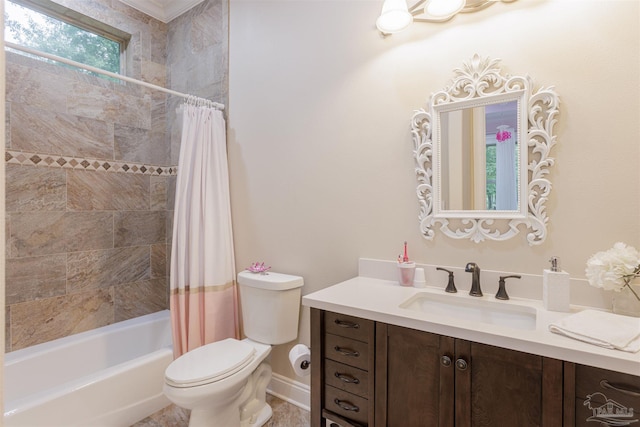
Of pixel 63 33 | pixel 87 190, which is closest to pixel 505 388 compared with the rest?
pixel 87 190

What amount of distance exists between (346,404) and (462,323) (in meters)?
0.63

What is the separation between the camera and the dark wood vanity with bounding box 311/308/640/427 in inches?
36.6

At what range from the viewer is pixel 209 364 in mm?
1606

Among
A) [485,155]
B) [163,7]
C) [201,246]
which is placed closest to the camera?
[485,155]

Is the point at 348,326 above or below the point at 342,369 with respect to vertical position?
above

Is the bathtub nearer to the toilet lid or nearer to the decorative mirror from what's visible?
the toilet lid

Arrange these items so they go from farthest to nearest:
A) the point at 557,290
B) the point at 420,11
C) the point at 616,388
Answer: the point at 420,11, the point at 557,290, the point at 616,388

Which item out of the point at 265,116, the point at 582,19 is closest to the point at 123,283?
the point at 265,116

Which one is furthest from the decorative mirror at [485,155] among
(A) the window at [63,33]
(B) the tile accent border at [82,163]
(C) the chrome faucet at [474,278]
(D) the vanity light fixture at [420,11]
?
(A) the window at [63,33]

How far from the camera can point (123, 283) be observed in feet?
8.54

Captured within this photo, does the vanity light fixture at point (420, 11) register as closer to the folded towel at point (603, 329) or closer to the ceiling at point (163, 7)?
the folded towel at point (603, 329)

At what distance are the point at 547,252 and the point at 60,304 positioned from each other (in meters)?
2.97

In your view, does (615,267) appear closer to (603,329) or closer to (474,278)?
(603,329)

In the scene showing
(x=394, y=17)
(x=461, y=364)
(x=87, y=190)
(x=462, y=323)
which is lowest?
(x=461, y=364)
